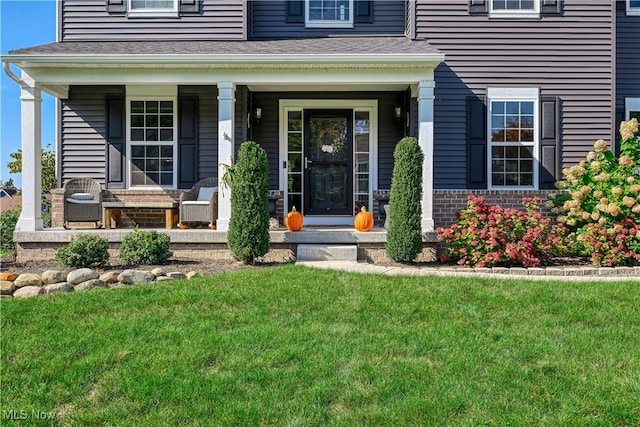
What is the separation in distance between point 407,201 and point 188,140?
4279mm

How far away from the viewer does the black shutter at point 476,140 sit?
7.99 metres

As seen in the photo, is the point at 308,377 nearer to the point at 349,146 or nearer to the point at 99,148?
the point at 349,146

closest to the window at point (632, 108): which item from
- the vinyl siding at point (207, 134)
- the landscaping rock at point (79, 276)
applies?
the vinyl siding at point (207, 134)

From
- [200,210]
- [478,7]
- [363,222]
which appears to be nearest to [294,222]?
[363,222]

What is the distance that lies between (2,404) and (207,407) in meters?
1.13

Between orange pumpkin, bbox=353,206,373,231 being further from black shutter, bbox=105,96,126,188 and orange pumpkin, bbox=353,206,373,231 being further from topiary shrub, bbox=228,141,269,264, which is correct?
black shutter, bbox=105,96,126,188

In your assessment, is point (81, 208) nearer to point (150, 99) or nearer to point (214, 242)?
point (214, 242)

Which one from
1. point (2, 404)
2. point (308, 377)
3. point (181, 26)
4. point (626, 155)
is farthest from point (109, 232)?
point (626, 155)

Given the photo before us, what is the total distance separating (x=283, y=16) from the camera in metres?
8.80

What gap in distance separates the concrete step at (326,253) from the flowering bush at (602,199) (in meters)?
3.08

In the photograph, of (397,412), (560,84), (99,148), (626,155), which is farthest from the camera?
(99,148)

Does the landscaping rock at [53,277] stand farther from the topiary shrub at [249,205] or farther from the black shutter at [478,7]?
the black shutter at [478,7]

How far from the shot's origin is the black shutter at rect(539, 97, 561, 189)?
8.01 m

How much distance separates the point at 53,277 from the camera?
5312mm
